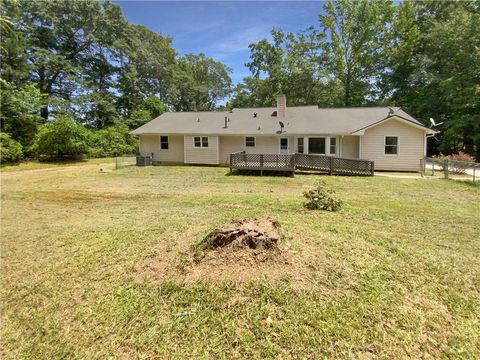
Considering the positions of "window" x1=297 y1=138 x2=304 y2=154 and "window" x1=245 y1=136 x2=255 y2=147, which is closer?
"window" x1=297 y1=138 x2=304 y2=154

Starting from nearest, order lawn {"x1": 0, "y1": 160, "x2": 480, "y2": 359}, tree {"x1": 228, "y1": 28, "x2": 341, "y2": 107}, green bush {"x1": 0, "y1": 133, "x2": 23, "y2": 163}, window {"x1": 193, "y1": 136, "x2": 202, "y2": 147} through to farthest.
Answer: lawn {"x1": 0, "y1": 160, "x2": 480, "y2": 359} → green bush {"x1": 0, "y1": 133, "x2": 23, "y2": 163} → window {"x1": 193, "y1": 136, "x2": 202, "y2": 147} → tree {"x1": 228, "y1": 28, "x2": 341, "y2": 107}

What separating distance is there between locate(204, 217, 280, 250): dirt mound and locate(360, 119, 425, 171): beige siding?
14.6 metres

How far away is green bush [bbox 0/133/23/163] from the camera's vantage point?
18703 mm

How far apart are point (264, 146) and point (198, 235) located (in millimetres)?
13973

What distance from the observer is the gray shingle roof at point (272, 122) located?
17.8 meters

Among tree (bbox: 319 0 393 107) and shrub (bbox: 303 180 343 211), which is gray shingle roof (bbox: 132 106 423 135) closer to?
shrub (bbox: 303 180 343 211)

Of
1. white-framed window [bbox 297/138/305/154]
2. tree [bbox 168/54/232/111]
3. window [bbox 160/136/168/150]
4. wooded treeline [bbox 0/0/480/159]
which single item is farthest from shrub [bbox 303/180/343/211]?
tree [bbox 168/54/232/111]

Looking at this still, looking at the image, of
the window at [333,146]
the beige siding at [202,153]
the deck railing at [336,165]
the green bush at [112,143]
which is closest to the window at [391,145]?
the window at [333,146]

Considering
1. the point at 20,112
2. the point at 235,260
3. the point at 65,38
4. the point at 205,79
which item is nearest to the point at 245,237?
the point at 235,260

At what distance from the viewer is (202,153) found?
63.6 feet

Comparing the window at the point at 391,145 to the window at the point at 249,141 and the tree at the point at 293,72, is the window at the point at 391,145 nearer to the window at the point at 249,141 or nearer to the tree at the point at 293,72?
the window at the point at 249,141

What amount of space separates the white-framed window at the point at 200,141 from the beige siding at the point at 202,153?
8.9 inches

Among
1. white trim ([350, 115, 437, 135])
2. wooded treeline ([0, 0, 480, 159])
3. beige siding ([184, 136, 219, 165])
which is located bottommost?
beige siding ([184, 136, 219, 165])

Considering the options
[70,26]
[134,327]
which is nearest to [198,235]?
[134,327]
